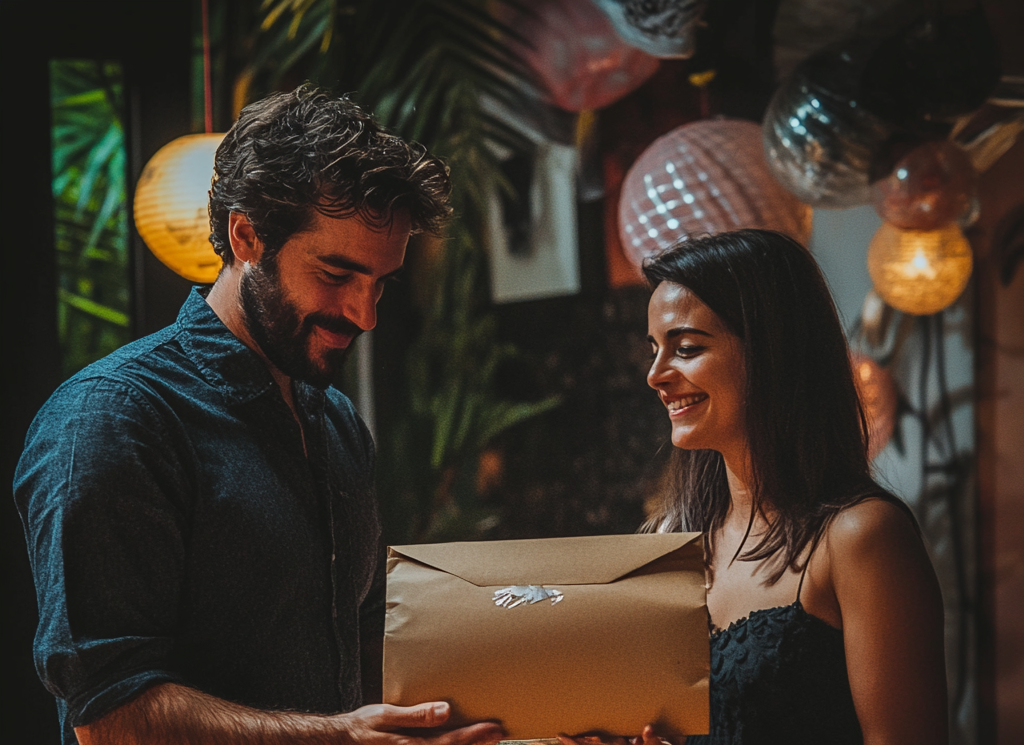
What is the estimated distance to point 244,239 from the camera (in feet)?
4.22

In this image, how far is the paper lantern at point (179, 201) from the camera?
2.00 metres

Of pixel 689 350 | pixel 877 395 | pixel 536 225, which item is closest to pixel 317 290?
pixel 689 350

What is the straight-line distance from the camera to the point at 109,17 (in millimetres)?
2623

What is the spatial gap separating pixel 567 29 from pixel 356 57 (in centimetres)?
70

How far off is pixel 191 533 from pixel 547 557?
438 mm

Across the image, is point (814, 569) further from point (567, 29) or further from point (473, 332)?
point (473, 332)

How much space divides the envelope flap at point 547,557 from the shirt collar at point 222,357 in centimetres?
32

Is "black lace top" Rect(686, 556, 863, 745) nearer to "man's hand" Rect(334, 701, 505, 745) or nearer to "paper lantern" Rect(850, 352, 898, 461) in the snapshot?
"man's hand" Rect(334, 701, 505, 745)

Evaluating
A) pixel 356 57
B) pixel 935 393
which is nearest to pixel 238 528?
pixel 356 57

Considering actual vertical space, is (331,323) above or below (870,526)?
above

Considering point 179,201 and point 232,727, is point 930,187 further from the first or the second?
point 232,727

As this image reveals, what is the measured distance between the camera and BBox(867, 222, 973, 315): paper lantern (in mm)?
2494

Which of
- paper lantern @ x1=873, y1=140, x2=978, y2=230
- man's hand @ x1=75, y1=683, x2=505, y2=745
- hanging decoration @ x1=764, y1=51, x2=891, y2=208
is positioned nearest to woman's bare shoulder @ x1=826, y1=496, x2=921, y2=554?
man's hand @ x1=75, y1=683, x2=505, y2=745

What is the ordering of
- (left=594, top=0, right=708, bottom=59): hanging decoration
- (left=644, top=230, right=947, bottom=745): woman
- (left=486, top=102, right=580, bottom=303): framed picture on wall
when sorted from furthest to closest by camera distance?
(left=486, top=102, right=580, bottom=303): framed picture on wall → (left=594, top=0, right=708, bottom=59): hanging decoration → (left=644, top=230, right=947, bottom=745): woman
